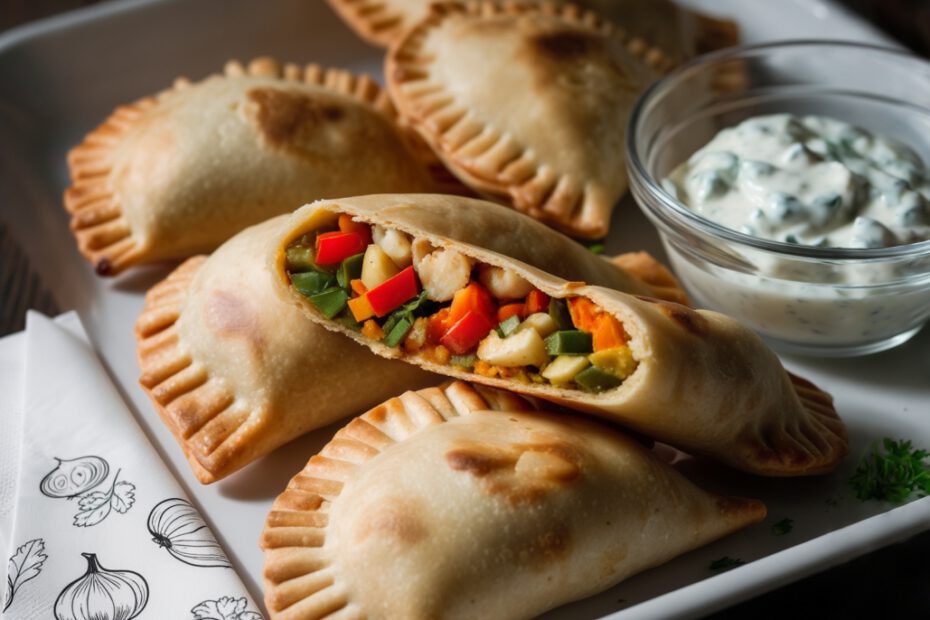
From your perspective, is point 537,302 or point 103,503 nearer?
point 537,302

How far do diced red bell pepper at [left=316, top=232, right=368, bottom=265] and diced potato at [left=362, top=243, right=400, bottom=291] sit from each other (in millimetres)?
50

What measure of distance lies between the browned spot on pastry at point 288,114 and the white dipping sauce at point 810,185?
3.93 feet

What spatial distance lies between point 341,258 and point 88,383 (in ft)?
3.00

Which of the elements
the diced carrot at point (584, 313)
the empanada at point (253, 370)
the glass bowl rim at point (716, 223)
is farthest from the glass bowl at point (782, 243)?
the diced carrot at point (584, 313)

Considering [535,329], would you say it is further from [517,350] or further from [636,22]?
[636,22]

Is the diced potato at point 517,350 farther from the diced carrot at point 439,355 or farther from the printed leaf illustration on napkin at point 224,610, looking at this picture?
the printed leaf illustration on napkin at point 224,610

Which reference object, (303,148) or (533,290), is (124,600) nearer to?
(533,290)

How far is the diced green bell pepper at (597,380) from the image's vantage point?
93.4 inches

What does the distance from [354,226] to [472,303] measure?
402mm

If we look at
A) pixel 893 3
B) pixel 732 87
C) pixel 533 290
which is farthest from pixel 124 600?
pixel 893 3

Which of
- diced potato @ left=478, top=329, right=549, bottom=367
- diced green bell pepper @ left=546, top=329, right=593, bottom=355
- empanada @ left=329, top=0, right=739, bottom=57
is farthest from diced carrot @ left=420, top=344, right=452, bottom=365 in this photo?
empanada @ left=329, top=0, right=739, bottom=57

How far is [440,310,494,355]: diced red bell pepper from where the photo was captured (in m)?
2.56

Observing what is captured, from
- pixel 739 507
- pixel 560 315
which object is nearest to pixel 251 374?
pixel 560 315

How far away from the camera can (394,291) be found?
262 centimetres
